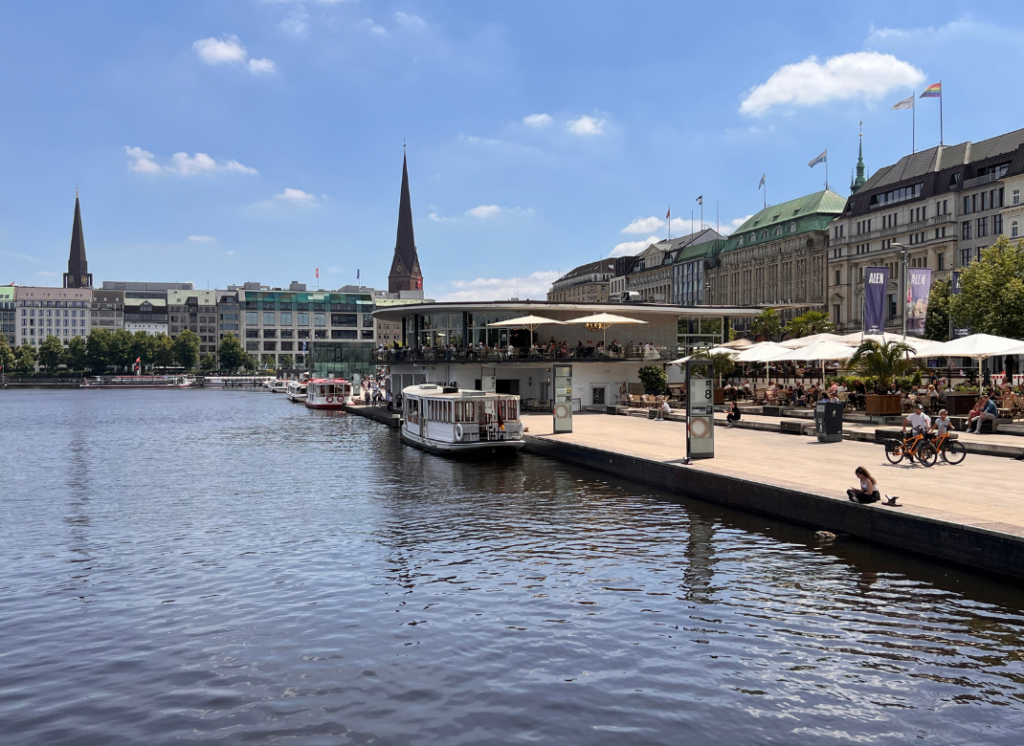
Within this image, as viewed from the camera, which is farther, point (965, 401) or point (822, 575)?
point (965, 401)

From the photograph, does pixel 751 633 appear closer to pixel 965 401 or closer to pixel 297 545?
pixel 297 545

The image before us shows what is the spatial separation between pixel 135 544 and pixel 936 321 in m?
74.3

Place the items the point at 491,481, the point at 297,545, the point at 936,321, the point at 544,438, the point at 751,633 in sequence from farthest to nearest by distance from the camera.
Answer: the point at 936,321
the point at 544,438
the point at 491,481
the point at 297,545
the point at 751,633

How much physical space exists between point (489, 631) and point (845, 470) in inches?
567

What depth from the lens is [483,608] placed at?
14.6 m

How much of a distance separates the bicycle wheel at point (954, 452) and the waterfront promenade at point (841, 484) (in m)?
0.36

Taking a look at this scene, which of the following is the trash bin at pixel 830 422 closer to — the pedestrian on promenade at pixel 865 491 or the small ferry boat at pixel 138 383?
the pedestrian on promenade at pixel 865 491

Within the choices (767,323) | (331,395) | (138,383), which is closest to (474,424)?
(767,323)

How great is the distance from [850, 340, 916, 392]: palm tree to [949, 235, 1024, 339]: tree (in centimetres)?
2757

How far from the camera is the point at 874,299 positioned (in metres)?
37.3

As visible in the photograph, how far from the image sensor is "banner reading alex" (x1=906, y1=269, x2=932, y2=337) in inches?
1548

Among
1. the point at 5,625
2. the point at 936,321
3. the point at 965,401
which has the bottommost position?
the point at 5,625

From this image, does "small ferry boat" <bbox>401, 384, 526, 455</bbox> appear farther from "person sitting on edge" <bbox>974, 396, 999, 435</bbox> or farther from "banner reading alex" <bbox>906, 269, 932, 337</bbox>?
"banner reading alex" <bbox>906, 269, 932, 337</bbox>

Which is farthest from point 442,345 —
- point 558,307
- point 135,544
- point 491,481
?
point 135,544
